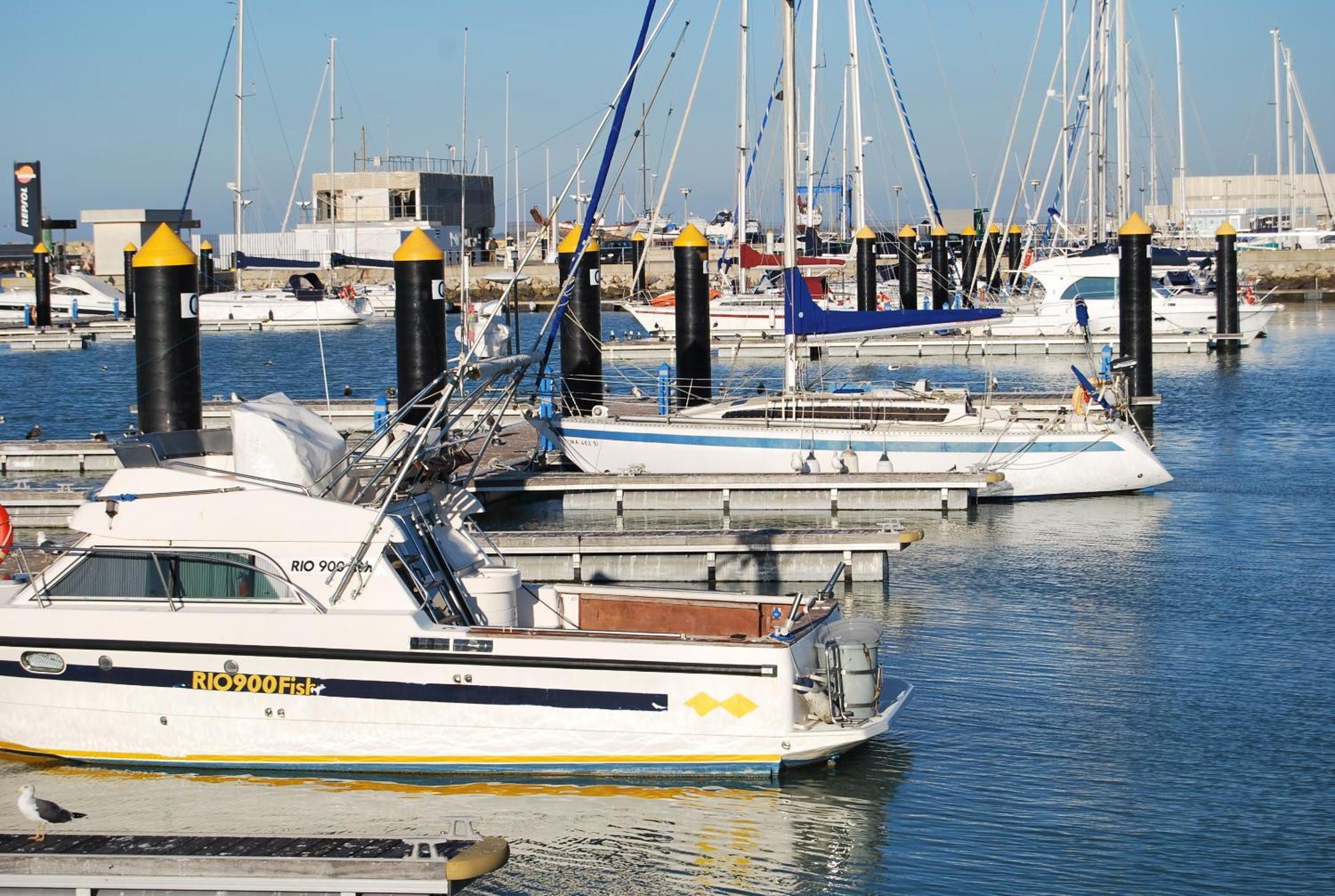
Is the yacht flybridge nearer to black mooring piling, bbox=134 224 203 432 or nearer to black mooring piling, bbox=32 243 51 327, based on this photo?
black mooring piling, bbox=134 224 203 432

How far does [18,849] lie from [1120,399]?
20.9m

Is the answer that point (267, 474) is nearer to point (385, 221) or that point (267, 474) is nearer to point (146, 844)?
point (146, 844)

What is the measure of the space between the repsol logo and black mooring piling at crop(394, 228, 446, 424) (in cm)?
1161

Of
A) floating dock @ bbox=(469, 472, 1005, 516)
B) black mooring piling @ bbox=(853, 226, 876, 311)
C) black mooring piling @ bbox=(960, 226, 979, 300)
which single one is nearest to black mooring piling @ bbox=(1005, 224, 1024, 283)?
black mooring piling @ bbox=(960, 226, 979, 300)

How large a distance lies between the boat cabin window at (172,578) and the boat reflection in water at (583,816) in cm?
142

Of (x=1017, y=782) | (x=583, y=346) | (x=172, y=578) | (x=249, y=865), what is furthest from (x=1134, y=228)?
(x=249, y=865)

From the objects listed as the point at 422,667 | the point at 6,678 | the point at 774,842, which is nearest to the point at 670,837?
the point at 774,842

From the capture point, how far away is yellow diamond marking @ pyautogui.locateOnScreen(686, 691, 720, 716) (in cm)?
1159

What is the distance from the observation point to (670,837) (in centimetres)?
1121

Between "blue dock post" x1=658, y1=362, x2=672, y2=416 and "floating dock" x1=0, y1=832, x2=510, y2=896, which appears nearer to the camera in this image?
"floating dock" x1=0, y1=832, x2=510, y2=896

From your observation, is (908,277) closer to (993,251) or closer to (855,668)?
(993,251)

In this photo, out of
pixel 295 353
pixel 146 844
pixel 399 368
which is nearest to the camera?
pixel 146 844

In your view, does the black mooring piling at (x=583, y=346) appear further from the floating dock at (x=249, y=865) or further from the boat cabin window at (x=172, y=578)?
the floating dock at (x=249, y=865)

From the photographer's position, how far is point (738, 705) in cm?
1162
